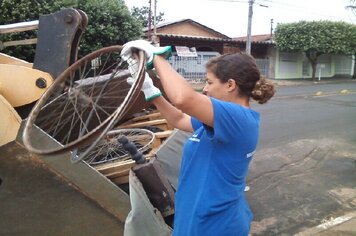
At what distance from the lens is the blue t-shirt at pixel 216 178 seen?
1.77 metres

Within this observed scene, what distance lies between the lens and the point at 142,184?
257 centimetres

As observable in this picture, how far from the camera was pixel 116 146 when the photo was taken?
11.4 feet

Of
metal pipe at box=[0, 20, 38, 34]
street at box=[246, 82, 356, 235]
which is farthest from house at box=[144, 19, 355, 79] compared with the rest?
metal pipe at box=[0, 20, 38, 34]

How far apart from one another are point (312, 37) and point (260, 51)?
13.3 feet

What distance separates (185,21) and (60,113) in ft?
80.7

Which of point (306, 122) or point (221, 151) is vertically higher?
point (221, 151)

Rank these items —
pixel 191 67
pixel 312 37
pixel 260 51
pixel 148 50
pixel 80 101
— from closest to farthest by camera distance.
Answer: pixel 148 50 → pixel 80 101 → pixel 191 67 → pixel 312 37 → pixel 260 51

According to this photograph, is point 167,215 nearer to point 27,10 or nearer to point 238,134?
point 238,134

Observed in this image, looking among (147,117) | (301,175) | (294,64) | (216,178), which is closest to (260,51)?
(294,64)

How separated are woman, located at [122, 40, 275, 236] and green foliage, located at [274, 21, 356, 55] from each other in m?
28.3

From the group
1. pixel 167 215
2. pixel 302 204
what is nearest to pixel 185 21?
pixel 302 204

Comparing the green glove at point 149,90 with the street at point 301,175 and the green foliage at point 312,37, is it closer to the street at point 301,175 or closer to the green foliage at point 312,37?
the street at point 301,175

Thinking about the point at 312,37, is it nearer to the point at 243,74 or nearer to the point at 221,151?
the point at 243,74

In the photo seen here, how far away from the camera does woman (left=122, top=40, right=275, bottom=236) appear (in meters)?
1.74
